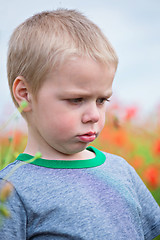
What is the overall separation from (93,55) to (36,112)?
249 millimetres

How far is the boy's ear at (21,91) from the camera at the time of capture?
1.14 metres

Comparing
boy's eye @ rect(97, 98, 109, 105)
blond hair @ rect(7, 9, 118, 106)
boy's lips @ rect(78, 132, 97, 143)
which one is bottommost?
boy's lips @ rect(78, 132, 97, 143)

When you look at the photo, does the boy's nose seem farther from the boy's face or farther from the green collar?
the green collar

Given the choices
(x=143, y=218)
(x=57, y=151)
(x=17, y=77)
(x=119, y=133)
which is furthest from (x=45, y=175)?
(x=119, y=133)

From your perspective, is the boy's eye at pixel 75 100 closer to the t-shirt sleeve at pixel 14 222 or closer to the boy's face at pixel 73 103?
the boy's face at pixel 73 103

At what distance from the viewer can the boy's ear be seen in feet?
3.73

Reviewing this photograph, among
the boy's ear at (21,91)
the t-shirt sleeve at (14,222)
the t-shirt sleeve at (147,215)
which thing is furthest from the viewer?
the t-shirt sleeve at (147,215)

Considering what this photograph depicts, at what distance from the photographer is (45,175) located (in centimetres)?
112

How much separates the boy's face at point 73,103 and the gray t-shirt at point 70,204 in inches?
4.2

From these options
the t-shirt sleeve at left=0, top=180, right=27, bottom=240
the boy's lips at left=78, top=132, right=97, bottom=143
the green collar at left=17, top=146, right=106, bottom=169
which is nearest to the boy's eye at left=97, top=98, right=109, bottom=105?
the boy's lips at left=78, top=132, right=97, bottom=143

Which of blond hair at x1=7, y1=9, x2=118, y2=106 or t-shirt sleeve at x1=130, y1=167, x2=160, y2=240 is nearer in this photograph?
blond hair at x1=7, y1=9, x2=118, y2=106

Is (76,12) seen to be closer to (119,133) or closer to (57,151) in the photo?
→ (57,151)

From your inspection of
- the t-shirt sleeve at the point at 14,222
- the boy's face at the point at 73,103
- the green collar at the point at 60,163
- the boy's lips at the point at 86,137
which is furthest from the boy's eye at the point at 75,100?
the t-shirt sleeve at the point at 14,222

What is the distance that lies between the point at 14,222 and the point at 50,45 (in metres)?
0.53
